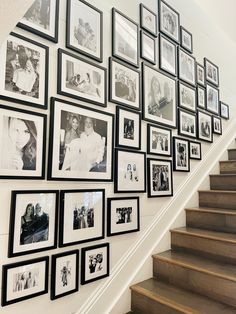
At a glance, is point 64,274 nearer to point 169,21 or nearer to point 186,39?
point 169,21

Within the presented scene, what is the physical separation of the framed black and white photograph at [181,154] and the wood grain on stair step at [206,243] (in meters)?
0.60

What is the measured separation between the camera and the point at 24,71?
142cm

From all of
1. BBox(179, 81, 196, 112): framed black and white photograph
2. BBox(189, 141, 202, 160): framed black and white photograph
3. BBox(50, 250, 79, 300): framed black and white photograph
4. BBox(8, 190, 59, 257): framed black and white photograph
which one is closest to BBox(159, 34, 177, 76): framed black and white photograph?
BBox(179, 81, 196, 112): framed black and white photograph

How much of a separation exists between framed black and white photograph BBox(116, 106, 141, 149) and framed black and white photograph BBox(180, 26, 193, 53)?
1.25 meters

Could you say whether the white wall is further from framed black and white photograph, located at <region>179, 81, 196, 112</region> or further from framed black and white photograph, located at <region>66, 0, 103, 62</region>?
framed black and white photograph, located at <region>179, 81, 196, 112</region>

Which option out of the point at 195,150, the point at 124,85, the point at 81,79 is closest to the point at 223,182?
the point at 195,150

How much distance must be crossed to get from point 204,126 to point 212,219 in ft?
3.70

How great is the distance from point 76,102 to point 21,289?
1.13 meters

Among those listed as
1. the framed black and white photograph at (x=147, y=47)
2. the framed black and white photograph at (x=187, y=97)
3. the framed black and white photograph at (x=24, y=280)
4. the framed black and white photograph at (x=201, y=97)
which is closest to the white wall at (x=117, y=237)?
the framed black and white photograph at (x=24, y=280)

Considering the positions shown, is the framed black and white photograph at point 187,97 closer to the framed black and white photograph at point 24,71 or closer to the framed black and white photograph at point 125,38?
the framed black and white photograph at point 125,38

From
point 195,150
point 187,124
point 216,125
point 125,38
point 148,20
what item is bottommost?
point 195,150

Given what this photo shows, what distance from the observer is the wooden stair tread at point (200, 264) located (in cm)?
172

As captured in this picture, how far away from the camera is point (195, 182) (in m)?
2.72

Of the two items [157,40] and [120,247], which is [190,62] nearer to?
[157,40]
